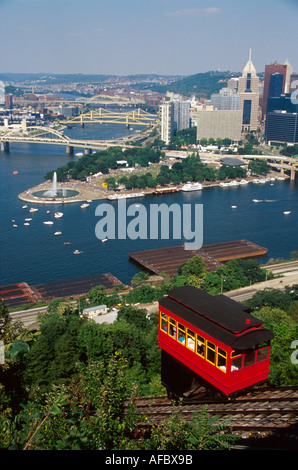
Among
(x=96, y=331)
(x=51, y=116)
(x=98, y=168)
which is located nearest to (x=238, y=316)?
(x=96, y=331)

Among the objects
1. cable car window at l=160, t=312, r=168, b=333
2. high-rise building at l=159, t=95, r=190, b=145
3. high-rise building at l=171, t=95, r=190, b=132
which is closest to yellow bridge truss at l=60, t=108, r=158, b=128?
high-rise building at l=171, t=95, r=190, b=132

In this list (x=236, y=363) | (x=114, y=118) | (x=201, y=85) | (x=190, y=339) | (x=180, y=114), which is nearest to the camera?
(x=236, y=363)

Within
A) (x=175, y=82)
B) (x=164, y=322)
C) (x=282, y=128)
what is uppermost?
(x=175, y=82)

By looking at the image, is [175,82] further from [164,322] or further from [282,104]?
[164,322]

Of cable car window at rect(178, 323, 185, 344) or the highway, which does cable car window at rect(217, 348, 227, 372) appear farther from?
the highway


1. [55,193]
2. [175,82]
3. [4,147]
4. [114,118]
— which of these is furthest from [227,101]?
[175,82]

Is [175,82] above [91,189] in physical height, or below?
above

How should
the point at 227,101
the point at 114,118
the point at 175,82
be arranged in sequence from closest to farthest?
the point at 227,101 < the point at 114,118 < the point at 175,82

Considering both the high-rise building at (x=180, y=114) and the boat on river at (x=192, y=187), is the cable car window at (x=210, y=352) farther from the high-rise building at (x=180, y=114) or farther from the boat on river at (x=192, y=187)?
the high-rise building at (x=180, y=114)
